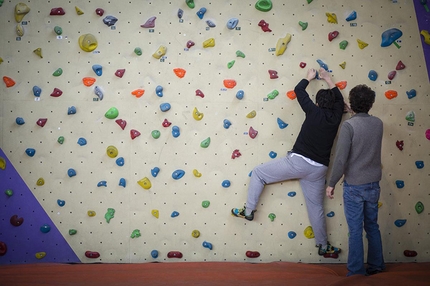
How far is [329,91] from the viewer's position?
360cm

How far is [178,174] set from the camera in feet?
12.3

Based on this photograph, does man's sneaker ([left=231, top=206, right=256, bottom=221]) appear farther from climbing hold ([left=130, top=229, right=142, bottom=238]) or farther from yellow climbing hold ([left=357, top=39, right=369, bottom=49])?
yellow climbing hold ([left=357, top=39, right=369, bottom=49])

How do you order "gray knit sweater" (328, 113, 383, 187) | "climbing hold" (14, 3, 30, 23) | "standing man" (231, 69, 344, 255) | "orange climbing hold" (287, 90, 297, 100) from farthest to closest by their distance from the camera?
"orange climbing hold" (287, 90, 297, 100) → "climbing hold" (14, 3, 30, 23) → "standing man" (231, 69, 344, 255) → "gray knit sweater" (328, 113, 383, 187)

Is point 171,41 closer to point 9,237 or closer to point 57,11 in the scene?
point 57,11

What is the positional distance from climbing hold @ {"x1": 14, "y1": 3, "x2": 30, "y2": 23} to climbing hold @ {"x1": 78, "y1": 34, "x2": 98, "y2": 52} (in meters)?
0.52

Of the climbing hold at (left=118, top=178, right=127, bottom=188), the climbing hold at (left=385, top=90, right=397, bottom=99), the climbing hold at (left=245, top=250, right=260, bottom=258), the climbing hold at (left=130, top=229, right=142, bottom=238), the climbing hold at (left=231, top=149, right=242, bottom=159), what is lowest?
the climbing hold at (left=245, top=250, right=260, bottom=258)

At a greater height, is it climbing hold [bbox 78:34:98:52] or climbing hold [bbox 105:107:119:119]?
climbing hold [bbox 78:34:98:52]

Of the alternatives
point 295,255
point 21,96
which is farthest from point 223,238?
point 21,96

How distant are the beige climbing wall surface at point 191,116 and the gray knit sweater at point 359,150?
589 millimetres

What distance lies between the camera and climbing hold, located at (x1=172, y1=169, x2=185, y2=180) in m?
3.76

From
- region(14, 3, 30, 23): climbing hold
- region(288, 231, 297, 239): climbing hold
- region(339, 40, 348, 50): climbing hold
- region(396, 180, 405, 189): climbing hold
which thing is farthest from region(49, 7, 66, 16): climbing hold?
region(396, 180, 405, 189): climbing hold

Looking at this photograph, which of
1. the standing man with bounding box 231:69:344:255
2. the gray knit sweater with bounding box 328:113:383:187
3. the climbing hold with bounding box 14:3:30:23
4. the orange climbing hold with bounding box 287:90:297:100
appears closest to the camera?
the gray knit sweater with bounding box 328:113:383:187

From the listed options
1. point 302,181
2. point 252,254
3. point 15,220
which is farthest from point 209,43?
point 15,220

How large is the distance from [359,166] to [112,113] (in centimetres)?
211
